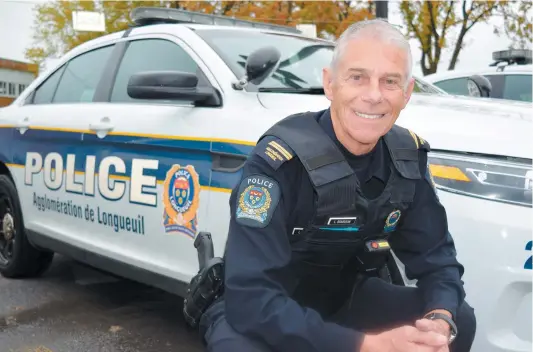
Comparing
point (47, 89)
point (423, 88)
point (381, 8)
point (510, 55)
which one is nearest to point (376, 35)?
point (423, 88)

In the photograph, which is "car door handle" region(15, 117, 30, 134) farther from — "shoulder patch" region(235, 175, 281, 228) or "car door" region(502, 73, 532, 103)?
"car door" region(502, 73, 532, 103)

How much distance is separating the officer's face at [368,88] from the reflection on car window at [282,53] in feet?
3.94

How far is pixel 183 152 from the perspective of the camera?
2850 mm

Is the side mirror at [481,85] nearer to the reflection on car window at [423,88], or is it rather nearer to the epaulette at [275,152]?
the reflection on car window at [423,88]

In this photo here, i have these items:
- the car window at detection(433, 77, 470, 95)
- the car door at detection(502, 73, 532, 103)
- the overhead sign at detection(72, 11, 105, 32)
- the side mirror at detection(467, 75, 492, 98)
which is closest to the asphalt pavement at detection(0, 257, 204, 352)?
the side mirror at detection(467, 75, 492, 98)

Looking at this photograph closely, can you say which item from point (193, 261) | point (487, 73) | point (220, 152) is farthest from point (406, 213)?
point (487, 73)

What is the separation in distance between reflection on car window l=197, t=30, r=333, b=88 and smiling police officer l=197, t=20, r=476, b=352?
115cm

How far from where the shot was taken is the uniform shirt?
1.52 meters

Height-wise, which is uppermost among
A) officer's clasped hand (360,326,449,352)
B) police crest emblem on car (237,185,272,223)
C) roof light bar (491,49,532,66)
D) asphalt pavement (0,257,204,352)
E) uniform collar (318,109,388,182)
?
roof light bar (491,49,532,66)

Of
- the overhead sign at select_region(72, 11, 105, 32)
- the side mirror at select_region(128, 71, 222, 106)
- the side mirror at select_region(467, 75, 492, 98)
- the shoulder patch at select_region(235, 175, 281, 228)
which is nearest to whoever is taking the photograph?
the shoulder patch at select_region(235, 175, 281, 228)

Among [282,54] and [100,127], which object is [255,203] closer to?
[282,54]

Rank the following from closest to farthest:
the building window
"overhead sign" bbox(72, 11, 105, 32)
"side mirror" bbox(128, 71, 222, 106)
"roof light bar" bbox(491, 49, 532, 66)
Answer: "side mirror" bbox(128, 71, 222, 106)
"roof light bar" bbox(491, 49, 532, 66)
"overhead sign" bbox(72, 11, 105, 32)
the building window

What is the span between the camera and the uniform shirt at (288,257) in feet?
4.99

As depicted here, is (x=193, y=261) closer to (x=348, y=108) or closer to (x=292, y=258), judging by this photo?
(x=292, y=258)
